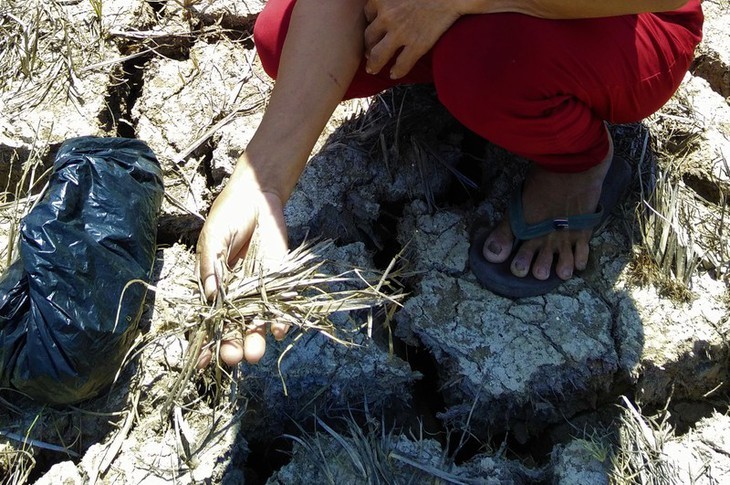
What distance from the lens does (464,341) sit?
1.75m

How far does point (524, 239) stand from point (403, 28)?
0.63 metres

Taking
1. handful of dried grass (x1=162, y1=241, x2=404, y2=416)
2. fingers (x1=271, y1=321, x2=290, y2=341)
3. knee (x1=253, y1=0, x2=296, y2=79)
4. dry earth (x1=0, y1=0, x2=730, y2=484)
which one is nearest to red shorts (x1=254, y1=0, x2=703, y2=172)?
knee (x1=253, y1=0, x2=296, y2=79)

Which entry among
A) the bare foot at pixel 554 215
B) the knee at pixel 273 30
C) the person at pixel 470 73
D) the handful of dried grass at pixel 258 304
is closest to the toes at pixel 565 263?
the bare foot at pixel 554 215

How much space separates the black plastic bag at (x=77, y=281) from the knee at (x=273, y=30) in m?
0.46

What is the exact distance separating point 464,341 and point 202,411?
26.0 inches

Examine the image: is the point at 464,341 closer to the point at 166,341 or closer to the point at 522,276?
the point at 522,276

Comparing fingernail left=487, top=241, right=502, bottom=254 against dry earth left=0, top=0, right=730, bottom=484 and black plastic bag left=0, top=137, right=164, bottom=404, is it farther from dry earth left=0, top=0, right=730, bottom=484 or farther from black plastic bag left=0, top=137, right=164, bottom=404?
black plastic bag left=0, top=137, right=164, bottom=404

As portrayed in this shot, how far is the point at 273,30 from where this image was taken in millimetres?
1750

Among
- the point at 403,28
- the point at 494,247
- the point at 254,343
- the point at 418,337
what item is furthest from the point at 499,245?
the point at 254,343

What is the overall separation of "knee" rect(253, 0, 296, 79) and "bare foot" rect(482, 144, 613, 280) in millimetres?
717

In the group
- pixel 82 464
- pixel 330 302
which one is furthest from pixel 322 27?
pixel 82 464

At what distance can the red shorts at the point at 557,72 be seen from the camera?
1475 millimetres

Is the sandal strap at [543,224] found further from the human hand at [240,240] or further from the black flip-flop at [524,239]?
the human hand at [240,240]

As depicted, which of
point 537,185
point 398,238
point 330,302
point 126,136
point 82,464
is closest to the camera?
point 330,302
